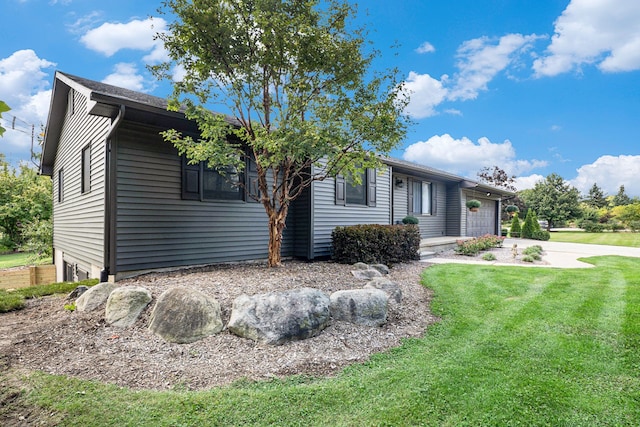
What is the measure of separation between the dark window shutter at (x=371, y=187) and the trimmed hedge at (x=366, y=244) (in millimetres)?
1574

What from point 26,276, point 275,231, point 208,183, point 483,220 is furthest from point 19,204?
point 483,220

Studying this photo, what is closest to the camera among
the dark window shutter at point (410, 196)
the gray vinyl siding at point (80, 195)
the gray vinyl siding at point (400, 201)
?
the gray vinyl siding at point (80, 195)

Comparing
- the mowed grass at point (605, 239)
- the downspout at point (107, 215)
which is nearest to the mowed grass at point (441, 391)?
the downspout at point (107, 215)

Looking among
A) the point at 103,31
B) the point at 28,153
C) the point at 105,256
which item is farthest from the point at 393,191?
the point at 28,153

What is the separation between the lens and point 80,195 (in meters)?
7.61

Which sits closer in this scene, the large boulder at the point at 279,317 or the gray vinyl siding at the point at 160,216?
the large boulder at the point at 279,317

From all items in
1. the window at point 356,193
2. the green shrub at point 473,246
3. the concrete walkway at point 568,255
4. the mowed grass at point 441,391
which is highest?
the window at point 356,193

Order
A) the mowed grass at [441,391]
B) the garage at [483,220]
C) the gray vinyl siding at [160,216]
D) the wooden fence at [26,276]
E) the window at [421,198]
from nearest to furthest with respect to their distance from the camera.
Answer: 1. the mowed grass at [441,391]
2. the gray vinyl siding at [160,216]
3. the wooden fence at [26,276]
4. the window at [421,198]
5. the garage at [483,220]

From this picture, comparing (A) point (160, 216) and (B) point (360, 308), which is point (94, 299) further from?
(B) point (360, 308)

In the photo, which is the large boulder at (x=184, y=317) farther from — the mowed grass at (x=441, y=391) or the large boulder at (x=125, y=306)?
the mowed grass at (x=441, y=391)

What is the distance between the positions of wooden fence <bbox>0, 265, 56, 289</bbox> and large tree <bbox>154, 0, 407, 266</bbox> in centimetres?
753

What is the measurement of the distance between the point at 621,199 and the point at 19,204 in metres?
54.9

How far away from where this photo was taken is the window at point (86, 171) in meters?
6.98

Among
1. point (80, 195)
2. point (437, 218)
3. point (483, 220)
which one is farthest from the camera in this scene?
point (483, 220)
